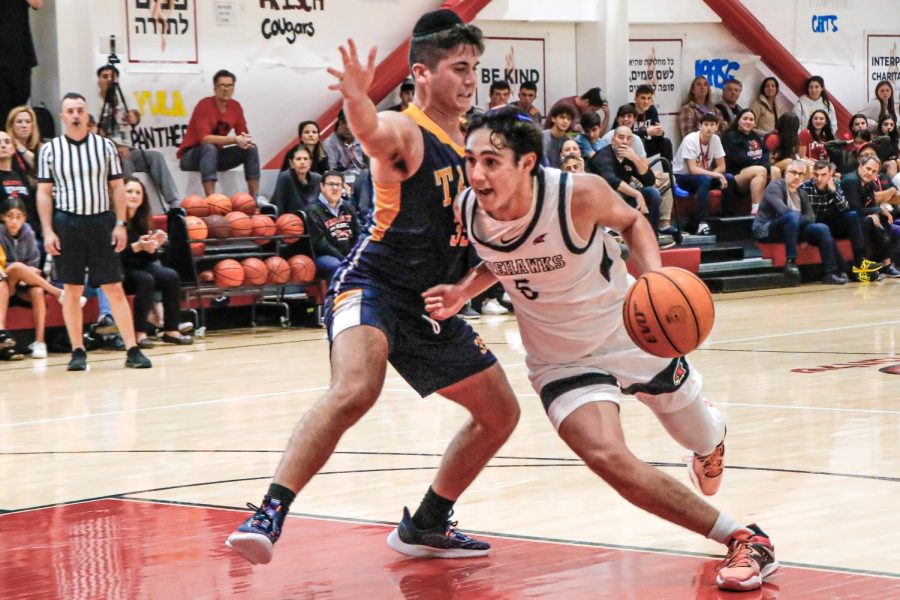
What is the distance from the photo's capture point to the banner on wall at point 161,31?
47.9ft

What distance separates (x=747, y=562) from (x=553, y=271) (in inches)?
41.7

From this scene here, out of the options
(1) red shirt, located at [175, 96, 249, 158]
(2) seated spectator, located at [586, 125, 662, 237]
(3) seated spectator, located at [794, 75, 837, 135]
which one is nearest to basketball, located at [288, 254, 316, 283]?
(1) red shirt, located at [175, 96, 249, 158]

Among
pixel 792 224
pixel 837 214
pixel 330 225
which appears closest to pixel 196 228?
pixel 330 225

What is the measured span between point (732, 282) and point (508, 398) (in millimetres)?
12203

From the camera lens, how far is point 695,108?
1883cm

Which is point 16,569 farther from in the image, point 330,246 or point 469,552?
point 330,246

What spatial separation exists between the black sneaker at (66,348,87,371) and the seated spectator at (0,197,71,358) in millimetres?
996

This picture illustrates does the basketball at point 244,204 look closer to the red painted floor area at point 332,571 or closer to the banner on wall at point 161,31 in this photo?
the banner on wall at point 161,31

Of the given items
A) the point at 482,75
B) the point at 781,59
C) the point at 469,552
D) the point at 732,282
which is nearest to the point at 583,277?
the point at 469,552

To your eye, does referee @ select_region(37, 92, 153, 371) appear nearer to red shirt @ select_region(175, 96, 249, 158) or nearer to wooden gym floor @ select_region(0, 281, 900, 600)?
wooden gym floor @ select_region(0, 281, 900, 600)

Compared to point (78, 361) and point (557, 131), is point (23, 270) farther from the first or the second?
point (557, 131)

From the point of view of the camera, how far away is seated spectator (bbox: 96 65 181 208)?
544 inches

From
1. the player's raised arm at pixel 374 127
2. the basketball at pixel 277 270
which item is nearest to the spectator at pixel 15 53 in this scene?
the basketball at pixel 277 270

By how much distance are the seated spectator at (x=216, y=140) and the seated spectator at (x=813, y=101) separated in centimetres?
886
